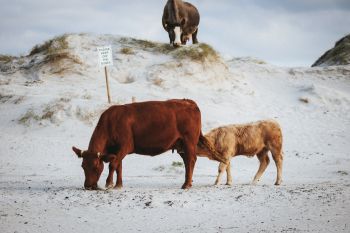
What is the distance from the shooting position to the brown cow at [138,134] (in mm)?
9203

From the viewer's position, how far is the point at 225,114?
20.4 metres

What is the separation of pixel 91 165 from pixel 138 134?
3.51 feet

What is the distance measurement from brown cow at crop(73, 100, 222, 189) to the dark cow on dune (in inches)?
633

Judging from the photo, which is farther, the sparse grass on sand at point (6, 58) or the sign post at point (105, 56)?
the sparse grass on sand at point (6, 58)

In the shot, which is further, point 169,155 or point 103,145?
point 169,155

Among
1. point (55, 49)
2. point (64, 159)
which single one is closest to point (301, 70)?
point (55, 49)

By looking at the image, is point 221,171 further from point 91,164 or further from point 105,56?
point 105,56

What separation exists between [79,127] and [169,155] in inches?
156


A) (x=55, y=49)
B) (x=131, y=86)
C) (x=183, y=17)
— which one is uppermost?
(x=183, y=17)

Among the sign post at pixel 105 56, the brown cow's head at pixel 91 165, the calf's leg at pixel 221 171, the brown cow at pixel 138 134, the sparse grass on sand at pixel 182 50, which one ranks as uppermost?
the sparse grass on sand at pixel 182 50

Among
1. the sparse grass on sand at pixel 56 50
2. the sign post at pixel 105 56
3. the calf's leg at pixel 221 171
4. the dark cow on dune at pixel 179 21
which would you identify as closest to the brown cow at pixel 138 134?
the calf's leg at pixel 221 171

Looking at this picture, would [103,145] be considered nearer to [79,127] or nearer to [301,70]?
[79,127]

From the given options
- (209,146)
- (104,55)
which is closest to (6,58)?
(104,55)

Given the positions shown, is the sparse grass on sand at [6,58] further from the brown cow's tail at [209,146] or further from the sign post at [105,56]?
the brown cow's tail at [209,146]
